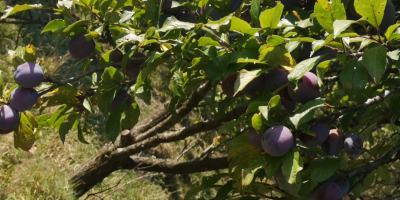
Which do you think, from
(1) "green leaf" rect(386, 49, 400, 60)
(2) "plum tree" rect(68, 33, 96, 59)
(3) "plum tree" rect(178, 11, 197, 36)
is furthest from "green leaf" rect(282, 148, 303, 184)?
(2) "plum tree" rect(68, 33, 96, 59)

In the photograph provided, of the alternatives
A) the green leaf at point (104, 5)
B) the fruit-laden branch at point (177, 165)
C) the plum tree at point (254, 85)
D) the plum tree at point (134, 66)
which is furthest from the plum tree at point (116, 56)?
the fruit-laden branch at point (177, 165)

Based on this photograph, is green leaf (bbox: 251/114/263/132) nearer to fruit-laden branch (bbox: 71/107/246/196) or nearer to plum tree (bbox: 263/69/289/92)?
plum tree (bbox: 263/69/289/92)

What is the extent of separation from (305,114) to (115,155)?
4.20 ft

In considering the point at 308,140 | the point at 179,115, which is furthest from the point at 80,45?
the point at 179,115

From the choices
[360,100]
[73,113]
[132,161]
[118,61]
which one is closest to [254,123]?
[360,100]

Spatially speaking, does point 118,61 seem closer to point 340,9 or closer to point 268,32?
point 268,32

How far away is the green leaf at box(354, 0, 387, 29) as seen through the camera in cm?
76

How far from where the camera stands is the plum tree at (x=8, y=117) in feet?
3.36

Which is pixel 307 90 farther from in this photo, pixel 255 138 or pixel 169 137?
pixel 169 137

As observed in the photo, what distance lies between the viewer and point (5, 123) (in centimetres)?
102

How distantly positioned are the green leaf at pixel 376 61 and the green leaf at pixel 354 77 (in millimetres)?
55

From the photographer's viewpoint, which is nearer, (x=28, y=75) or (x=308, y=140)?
(x=308, y=140)

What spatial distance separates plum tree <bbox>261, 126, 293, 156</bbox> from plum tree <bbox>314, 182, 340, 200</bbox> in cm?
30

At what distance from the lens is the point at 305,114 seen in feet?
2.59
